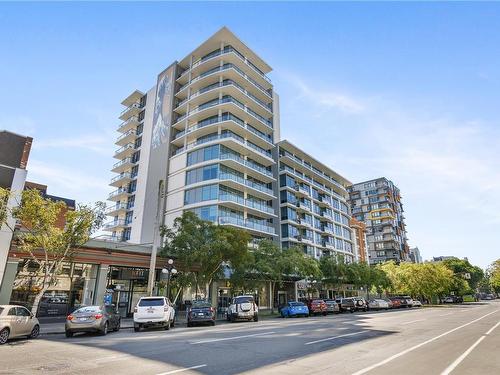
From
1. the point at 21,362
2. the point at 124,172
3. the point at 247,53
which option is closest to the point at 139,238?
the point at 124,172

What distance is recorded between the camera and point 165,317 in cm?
1920

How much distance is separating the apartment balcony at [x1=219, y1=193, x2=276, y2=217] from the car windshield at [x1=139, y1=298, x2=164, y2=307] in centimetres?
2436

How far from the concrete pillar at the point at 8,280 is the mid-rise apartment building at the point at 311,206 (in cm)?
3677

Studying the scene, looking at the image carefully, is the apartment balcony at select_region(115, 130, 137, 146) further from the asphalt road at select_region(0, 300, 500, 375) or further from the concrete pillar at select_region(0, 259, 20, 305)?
the asphalt road at select_region(0, 300, 500, 375)

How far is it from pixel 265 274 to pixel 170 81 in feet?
121

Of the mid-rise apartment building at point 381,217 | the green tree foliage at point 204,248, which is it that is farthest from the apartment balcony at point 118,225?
the mid-rise apartment building at point 381,217

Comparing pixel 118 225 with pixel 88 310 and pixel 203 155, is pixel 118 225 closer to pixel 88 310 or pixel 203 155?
pixel 203 155

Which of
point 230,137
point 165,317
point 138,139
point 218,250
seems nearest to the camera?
point 165,317

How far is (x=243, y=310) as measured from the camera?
26.4m

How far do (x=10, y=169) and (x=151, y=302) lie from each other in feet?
48.5

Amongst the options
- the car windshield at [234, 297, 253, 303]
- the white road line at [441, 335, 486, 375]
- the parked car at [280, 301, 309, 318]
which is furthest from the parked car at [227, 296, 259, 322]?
the white road line at [441, 335, 486, 375]

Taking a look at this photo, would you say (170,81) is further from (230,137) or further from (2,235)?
(2,235)

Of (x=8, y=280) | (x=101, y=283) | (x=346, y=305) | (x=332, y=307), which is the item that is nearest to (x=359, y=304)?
(x=346, y=305)

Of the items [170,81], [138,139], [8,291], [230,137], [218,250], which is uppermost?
[170,81]
